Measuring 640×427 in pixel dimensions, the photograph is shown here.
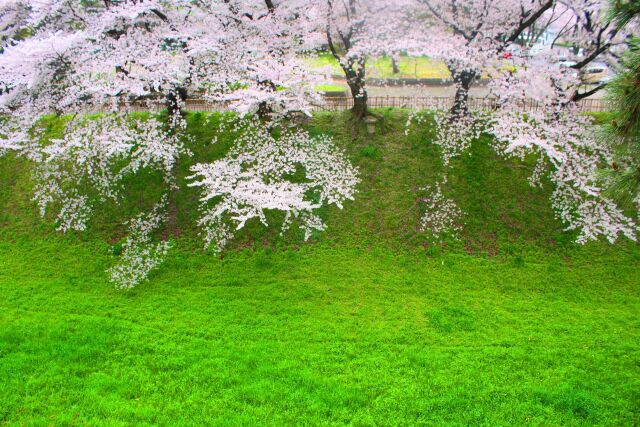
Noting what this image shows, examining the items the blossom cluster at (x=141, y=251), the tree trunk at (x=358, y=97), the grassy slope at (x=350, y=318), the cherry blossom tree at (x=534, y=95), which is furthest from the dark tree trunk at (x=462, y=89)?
the blossom cluster at (x=141, y=251)

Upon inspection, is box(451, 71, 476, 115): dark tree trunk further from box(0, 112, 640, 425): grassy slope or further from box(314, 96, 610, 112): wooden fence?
box(0, 112, 640, 425): grassy slope

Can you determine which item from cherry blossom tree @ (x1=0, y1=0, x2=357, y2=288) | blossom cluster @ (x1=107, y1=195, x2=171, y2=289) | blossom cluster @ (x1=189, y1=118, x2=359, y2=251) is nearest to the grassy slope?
blossom cluster @ (x1=107, y1=195, x2=171, y2=289)

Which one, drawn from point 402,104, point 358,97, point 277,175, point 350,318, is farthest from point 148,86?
point 402,104

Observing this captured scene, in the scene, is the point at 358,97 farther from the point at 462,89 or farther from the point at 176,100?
the point at 176,100

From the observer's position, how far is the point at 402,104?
16938mm

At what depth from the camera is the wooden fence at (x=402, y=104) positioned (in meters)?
14.9

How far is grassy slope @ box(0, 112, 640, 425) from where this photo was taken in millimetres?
7906

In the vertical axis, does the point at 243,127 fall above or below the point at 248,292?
above

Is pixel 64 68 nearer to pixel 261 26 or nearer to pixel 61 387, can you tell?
pixel 261 26

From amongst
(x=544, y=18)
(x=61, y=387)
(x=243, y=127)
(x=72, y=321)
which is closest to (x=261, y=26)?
(x=243, y=127)

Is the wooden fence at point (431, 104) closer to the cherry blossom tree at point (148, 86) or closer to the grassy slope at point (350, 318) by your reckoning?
the grassy slope at point (350, 318)

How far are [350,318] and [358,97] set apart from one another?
853 cm

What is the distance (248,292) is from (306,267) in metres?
1.93

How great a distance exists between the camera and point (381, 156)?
597 inches
